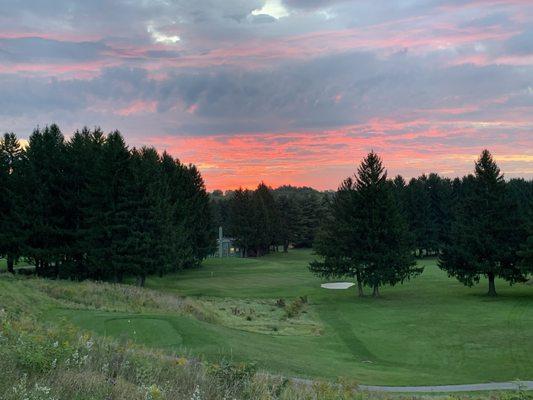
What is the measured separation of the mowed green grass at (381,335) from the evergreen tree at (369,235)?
2.86 metres

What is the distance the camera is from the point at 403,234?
173 ft

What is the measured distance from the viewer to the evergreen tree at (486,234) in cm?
5009

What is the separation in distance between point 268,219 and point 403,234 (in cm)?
6536

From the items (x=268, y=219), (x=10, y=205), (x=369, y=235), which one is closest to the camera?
(x=369, y=235)

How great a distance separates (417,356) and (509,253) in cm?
2652

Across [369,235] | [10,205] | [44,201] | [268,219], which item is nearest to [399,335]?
[369,235]

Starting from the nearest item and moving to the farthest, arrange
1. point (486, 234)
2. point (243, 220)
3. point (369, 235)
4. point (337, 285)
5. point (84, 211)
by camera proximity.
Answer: point (486, 234), point (84, 211), point (369, 235), point (337, 285), point (243, 220)

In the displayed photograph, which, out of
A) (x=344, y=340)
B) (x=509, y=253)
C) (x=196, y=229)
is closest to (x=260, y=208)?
(x=196, y=229)

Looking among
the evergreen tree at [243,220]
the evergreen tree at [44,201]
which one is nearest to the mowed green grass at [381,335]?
the evergreen tree at [44,201]

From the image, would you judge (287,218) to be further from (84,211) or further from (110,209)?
(84,211)

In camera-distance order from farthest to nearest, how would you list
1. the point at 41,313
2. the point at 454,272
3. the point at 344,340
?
the point at 454,272, the point at 344,340, the point at 41,313

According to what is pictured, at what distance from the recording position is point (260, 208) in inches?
4532

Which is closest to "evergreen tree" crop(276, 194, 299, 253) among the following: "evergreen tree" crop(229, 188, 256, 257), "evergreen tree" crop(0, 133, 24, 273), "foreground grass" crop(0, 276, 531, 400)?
"evergreen tree" crop(229, 188, 256, 257)

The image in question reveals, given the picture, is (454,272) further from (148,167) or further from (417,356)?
(148,167)
